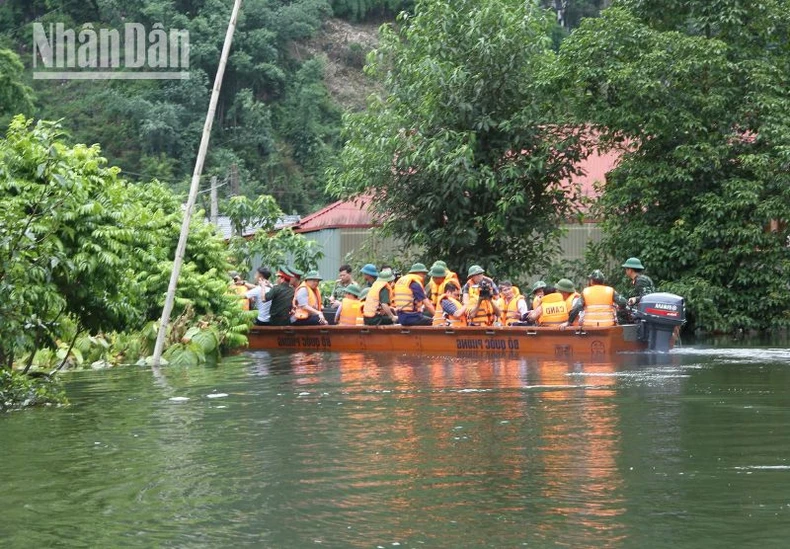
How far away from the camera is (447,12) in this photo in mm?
30453

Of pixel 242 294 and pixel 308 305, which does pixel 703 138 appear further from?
pixel 242 294

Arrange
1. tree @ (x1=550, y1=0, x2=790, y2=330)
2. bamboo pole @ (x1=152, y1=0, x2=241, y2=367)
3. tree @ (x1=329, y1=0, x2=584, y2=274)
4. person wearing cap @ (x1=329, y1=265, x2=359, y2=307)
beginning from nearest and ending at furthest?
1. bamboo pole @ (x1=152, y1=0, x2=241, y2=367)
2. person wearing cap @ (x1=329, y1=265, x2=359, y2=307)
3. tree @ (x1=550, y1=0, x2=790, y2=330)
4. tree @ (x1=329, y1=0, x2=584, y2=274)

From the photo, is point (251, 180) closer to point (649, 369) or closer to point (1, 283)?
point (649, 369)

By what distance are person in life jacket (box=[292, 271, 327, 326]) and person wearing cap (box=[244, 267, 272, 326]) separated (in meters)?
0.65

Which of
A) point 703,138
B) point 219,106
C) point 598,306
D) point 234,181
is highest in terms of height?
point 219,106

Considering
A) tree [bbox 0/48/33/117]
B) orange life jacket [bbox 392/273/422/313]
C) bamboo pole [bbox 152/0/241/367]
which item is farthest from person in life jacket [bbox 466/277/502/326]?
tree [bbox 0/48/33/117]

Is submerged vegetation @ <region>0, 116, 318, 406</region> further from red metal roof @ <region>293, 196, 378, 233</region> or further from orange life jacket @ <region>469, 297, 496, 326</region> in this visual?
red metal roof @ <region>293, 196, 378, 233</region>

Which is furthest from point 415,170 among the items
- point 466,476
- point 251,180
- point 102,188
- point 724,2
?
point 251,180

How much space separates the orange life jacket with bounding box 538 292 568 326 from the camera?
75.4 feet

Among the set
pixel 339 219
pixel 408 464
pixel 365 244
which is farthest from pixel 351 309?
pixel 408 464

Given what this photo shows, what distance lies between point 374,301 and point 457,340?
251cm

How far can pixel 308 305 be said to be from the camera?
25.5 metres

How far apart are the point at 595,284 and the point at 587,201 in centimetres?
940

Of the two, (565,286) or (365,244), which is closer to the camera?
(565,286)
